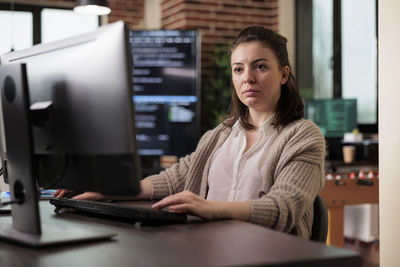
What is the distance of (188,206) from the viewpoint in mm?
1360

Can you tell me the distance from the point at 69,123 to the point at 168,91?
3.80 metres

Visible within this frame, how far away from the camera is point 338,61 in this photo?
16.8 ft

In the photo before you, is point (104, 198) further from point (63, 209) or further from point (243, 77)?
point (243, 77)

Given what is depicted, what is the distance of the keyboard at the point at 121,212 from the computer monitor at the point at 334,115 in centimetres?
308

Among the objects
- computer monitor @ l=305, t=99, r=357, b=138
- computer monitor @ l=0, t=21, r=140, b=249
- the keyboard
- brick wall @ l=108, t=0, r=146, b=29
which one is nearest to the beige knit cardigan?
the keyboard

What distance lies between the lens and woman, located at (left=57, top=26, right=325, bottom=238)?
1.60m

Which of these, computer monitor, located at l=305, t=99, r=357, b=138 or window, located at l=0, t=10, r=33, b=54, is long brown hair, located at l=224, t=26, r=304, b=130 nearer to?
computer monitor, located at l=305, t=99, r=357, b=138

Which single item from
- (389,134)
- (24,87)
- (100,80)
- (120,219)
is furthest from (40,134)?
(389,134)

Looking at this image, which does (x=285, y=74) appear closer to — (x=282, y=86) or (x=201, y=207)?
(x=282, y=86)

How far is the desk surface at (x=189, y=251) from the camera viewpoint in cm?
96

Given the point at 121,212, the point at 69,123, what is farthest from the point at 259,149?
the point at 69,123

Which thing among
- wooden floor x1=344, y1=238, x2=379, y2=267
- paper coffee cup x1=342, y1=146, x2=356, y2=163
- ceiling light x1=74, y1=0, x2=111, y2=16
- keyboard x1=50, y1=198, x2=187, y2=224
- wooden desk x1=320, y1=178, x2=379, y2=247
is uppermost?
ceiling light x1=74, y1=0, x2=111, y2=16

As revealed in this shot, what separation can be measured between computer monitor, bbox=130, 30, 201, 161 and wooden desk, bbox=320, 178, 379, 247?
1795 mm

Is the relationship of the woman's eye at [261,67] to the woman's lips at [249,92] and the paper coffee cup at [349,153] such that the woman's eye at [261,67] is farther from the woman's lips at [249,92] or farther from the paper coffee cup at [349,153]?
the paper coffee cup at [349,153]
